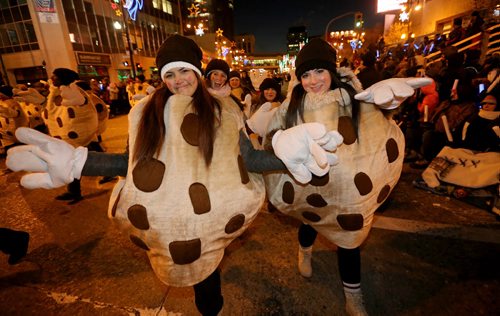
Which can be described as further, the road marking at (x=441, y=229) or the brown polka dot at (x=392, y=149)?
the road marking at (x=441, y=229)

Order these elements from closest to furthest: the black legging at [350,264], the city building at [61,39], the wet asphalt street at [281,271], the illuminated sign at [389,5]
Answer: the black legging at [350,264] < the wet asphalt street at [281,271] < the city building at [61,39] < the illuminated sign at [389,5]

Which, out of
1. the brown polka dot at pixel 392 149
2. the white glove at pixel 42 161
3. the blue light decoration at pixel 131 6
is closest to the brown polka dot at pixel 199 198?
the white glove at pixel 42 161

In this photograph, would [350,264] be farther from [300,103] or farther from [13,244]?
[13,244]

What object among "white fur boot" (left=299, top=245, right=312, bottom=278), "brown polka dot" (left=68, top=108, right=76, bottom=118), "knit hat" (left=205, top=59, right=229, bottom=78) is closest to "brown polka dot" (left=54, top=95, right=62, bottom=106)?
"brown polka dot" (left=68, top=108, right=76, bottom=118)

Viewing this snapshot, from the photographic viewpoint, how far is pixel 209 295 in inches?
65.0

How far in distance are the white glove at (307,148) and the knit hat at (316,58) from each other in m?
0.77

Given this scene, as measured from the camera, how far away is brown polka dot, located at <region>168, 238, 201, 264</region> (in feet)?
4.35

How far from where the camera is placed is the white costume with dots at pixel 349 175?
161 centimetres

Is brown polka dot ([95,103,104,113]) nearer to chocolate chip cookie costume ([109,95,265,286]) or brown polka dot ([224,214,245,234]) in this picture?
chocolate chip cookie costume ([109,95,265,286])

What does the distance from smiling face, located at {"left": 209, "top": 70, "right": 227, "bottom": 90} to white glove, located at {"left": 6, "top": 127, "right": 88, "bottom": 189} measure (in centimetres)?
243

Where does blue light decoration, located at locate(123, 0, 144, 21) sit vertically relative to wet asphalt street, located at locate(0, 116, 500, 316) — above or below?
above

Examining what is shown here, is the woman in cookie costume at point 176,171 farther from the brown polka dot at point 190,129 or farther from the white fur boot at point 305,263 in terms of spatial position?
the white fur boot at point 305,263

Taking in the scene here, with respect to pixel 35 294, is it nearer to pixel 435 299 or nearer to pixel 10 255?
pixel 10 255

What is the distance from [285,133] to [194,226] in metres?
0.66
